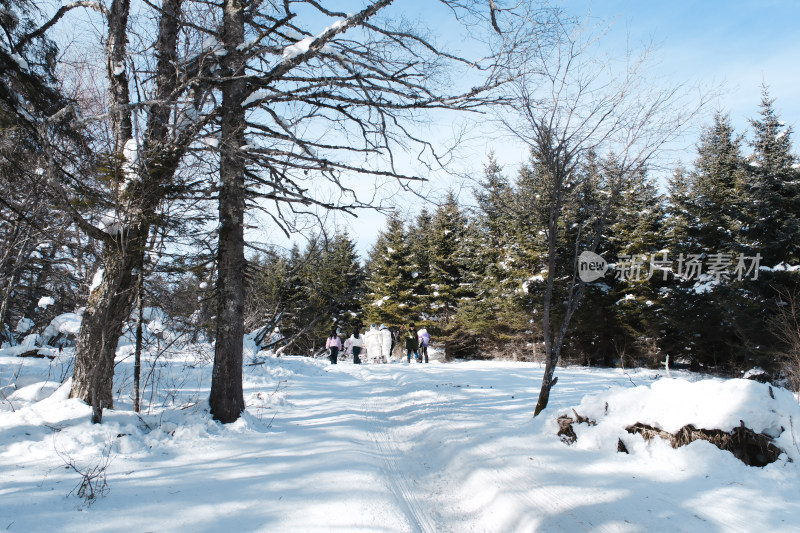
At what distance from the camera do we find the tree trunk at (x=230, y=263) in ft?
18.7

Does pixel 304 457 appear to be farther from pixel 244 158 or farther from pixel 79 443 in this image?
pixel 244 158

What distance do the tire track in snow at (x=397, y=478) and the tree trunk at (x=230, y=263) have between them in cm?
205

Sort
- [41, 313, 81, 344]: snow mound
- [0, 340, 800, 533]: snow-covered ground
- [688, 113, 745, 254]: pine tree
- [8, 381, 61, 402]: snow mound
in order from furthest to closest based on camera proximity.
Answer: [688, 113, 745, 254]: pine tree < [41, 313, 81, 344]: snow mound < [8, 381, 61, 402]: snow mound < [0, 340, 800, 533]: snow-covered ground

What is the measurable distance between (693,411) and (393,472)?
3166 mm

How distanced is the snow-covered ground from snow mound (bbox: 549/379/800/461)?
2cm

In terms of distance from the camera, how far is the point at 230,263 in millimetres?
5887

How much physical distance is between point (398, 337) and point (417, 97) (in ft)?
85.0

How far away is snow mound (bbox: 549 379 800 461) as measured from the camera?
12.7 ft

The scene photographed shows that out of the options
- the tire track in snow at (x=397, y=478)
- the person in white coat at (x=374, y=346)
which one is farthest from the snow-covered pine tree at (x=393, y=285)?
the tire track in snow at (x=397, y=478)

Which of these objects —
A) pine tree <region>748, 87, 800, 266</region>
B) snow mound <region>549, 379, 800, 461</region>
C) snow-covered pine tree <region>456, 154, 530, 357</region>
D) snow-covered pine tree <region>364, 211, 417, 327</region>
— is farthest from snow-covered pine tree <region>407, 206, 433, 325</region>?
snow mound <region>549, 379, 800, 461</region>

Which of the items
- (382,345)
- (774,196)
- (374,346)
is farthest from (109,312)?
(774,196)

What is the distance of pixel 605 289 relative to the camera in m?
23.1

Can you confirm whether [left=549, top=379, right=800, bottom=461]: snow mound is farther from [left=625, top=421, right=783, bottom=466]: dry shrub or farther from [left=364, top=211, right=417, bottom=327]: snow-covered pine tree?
[left=364, top=211, right=417, bottom=327]: snow-covered pine tree

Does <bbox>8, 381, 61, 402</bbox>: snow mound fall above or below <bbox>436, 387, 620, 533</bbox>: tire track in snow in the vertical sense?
above
